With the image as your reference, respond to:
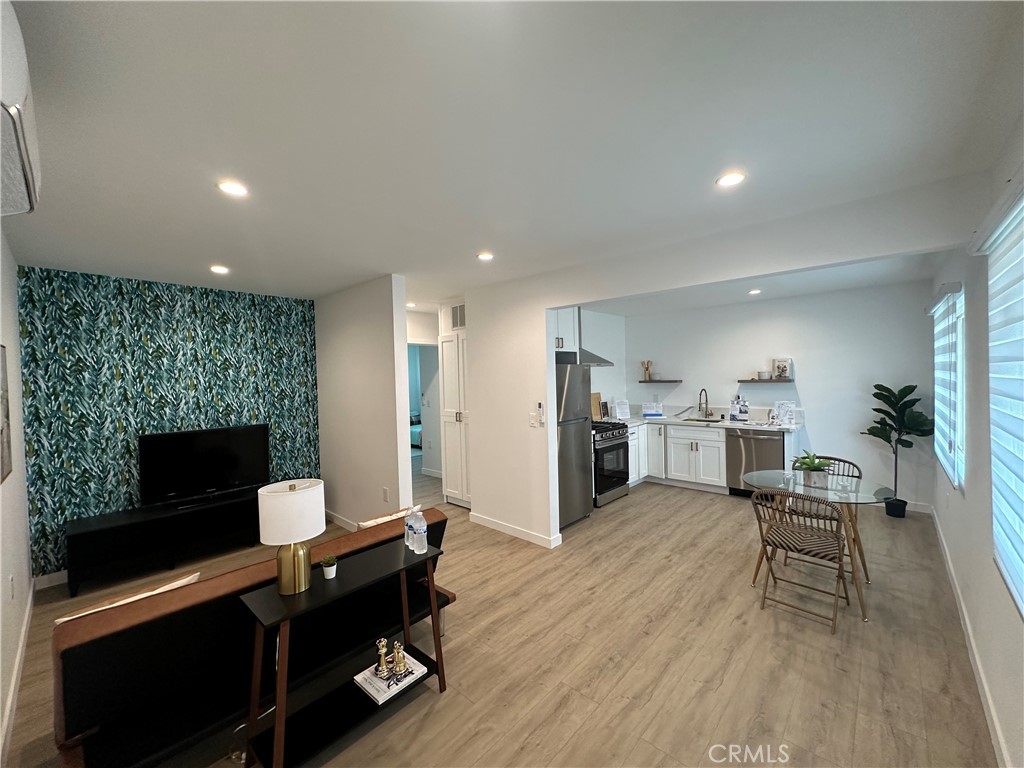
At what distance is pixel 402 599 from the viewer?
7.55 ft

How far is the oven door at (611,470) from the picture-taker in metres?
5.03

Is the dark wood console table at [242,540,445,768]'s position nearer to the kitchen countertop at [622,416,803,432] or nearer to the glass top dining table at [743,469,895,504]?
the glass top dining table at [743,469,895,504]

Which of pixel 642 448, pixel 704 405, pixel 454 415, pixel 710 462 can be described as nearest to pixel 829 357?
pixel 704 405

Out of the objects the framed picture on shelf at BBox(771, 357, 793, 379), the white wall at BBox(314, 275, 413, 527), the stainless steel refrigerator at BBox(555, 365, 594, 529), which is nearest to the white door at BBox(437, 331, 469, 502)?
the white wall at BBox(314, 275, 413, 527)

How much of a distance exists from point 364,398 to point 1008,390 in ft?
14.6

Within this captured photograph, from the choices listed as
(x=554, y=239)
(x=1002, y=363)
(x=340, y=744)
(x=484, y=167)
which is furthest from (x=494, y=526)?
(x=1002, y=363)

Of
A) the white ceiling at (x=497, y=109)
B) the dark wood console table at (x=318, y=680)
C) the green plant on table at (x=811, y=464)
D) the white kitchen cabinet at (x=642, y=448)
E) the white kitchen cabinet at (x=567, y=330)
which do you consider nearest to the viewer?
the white ceiling at (x=497, y=109)

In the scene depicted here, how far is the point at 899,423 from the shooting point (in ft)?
14.5

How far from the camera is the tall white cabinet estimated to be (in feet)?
17.8

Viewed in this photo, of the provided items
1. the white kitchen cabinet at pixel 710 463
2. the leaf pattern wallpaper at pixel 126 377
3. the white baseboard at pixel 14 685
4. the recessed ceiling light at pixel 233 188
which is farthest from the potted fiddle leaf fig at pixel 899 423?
the white baseboard at pixel 14 685

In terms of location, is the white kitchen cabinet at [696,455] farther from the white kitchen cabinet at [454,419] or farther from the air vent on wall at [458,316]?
the air vent on wall at [458,316]

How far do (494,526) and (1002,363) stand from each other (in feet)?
12.9

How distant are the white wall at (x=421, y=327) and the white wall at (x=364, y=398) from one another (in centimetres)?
132

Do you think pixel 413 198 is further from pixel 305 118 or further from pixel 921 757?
pixel 921 757
